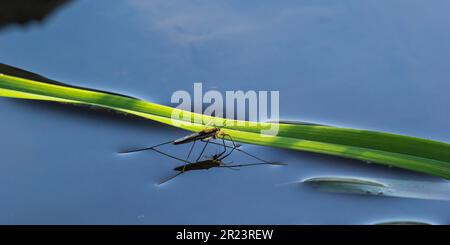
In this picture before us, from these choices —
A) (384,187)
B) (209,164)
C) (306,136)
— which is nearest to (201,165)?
(209,164)

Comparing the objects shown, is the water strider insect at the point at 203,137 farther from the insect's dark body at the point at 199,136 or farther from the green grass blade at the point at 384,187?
the green grass blade at the point at 384,187

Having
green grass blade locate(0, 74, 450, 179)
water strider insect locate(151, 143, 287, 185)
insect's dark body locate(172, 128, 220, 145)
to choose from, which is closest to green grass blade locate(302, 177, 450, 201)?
green grass blade locate(0, 74, 450, 179)

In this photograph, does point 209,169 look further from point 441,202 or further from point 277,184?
point 441,202

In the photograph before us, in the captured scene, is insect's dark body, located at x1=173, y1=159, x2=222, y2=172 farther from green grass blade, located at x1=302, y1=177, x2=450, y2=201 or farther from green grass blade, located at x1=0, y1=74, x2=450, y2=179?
green grass blade, located at x1=302, y1=177, x2=450, y2=201

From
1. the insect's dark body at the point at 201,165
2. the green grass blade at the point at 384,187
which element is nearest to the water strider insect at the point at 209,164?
the insect's dark body at the point at 201,165

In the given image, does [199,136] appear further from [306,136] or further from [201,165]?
[306,136]
